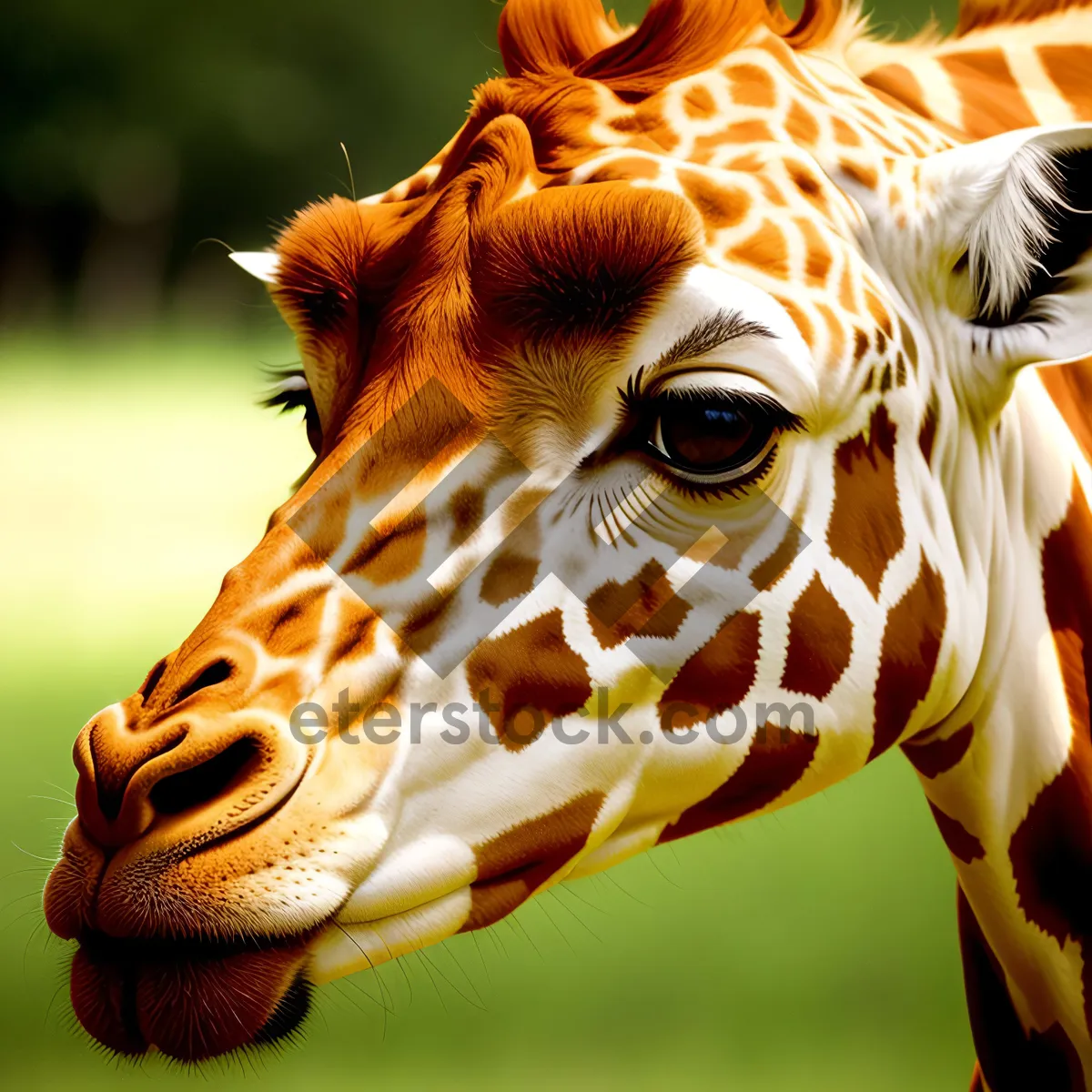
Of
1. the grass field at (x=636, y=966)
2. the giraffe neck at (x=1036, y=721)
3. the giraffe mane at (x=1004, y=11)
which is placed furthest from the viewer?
the grass field at (x=636, y=966)

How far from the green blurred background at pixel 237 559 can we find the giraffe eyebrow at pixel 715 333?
0.29 m

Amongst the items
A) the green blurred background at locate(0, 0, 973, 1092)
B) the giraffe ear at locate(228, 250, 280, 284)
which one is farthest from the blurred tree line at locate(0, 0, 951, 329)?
the giraffe ear at locate(228, 250, 280, 284)

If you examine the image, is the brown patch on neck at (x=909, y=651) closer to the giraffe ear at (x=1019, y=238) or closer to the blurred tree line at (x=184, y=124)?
the giraffe ear at (x=1019, y=238)

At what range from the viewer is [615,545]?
781 millimetres

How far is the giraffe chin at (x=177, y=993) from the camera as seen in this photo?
68cm

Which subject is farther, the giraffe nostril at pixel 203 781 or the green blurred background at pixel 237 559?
the green blurred background at pixel 237 559

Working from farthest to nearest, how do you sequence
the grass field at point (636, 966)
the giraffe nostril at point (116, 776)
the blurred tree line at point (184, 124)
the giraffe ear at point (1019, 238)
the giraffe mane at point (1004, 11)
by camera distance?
the blurred tree line at point (184, 124) → the grass field at point (636, 966) → the giraffe mane at point (1004, 11) → the giraffe ear at point (1019, 238) → the giraffe nostril at point (116, 776)

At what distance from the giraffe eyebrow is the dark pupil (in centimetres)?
3

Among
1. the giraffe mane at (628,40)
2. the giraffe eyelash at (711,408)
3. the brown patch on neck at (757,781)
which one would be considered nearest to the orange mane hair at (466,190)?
the giraffe mane at (628,40)

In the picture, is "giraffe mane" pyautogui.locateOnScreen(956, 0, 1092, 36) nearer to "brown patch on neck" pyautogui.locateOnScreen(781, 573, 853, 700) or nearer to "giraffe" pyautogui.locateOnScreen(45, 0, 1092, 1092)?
"giraffe" pyautogui.locateOnScreen(45, 0, 1092, 1092)

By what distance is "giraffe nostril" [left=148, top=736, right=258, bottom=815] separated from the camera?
0.68m

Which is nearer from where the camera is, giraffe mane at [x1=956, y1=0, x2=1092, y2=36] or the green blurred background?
giraffe mane at [x1=956, y1=0, x2=1092, y2=36]

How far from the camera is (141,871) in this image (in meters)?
0.67

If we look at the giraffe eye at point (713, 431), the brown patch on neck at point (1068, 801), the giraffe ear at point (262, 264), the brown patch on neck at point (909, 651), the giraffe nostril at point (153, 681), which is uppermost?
the giraffe ear at point (262, 264)
